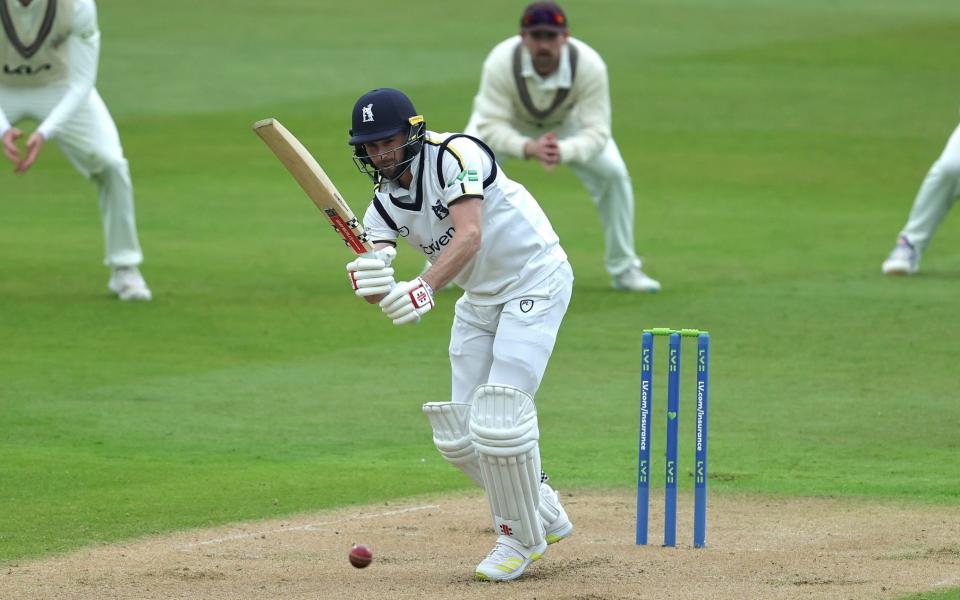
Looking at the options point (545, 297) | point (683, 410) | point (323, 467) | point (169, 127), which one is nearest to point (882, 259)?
point (683, 410)

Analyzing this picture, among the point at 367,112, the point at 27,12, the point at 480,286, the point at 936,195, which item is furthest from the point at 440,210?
the point at 936,195

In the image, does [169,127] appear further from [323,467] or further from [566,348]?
[323,467]

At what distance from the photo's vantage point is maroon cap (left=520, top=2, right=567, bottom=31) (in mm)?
12117

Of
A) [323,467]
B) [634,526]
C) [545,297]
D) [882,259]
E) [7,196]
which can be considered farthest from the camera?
[7,196]

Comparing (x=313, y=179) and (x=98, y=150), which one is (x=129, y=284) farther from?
(x=313, y=179)

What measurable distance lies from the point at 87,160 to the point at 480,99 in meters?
2.89

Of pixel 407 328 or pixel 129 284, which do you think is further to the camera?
pixel 129 284

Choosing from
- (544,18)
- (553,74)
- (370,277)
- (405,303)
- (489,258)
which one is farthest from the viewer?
(553,74)

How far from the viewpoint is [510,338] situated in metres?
6.27

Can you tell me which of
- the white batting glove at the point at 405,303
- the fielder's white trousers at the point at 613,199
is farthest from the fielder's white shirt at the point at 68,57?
the white batting glove at the point at 405,303

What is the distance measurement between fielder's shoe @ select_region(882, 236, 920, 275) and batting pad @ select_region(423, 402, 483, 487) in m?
8.16

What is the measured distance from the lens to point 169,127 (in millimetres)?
23031

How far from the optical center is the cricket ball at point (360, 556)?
6.18 m

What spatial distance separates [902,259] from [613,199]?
257 cm
